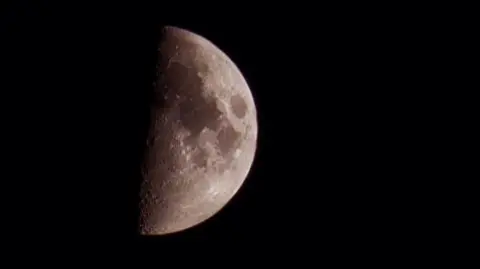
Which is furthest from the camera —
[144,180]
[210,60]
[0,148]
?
[210,60]

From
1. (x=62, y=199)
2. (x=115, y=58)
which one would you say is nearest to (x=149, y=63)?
(x=115, y=58)

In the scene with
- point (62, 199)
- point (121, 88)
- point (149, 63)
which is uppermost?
point (149, 63)

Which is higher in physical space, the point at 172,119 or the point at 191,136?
the point at 172,119

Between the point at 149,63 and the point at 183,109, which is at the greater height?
the point at 149,63

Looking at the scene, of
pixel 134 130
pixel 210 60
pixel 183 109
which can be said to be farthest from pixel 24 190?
pixel 210 60

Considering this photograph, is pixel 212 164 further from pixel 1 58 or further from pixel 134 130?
pixel 1 58

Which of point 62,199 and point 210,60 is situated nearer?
point 62,199

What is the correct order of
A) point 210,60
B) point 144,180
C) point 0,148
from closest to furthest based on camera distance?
point 0,148
point 144,180
point 210,60
